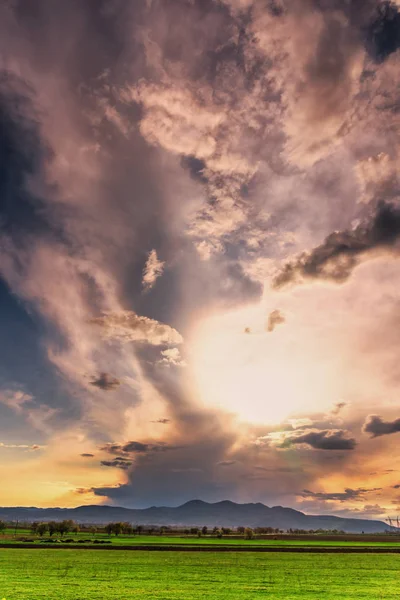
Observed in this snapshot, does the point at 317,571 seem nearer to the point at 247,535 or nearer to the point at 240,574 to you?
the point at 240,574

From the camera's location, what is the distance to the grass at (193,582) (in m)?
38.1

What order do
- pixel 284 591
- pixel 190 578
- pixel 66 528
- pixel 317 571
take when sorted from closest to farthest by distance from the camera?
pixel 284 591 → pixel 190 578 → pixel 317 571 → pixel 66 528

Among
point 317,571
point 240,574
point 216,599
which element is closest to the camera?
point 216,599

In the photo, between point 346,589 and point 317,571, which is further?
point 317,571

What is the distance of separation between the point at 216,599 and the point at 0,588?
2088 cm

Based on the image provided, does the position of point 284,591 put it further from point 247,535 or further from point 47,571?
point 247,535

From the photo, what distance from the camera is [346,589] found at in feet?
141

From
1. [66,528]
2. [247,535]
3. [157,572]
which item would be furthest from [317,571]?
[66,528]

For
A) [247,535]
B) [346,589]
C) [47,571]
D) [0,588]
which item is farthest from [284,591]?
[247,535]

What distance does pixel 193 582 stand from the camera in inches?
1804

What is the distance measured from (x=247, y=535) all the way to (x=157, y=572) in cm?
16308

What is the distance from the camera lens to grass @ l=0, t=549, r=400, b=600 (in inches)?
1500

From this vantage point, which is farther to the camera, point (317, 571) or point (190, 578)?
point (317, 571)

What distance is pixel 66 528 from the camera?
196250 mm
